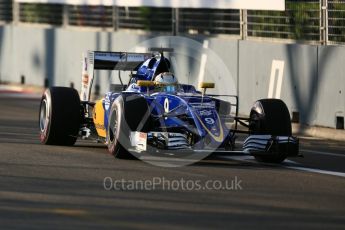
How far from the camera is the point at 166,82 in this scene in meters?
16.2

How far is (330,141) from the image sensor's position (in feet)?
62.9

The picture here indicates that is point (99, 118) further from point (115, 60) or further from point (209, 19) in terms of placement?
point (209, 19)

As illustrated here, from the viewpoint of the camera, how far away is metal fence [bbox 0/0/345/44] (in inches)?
829

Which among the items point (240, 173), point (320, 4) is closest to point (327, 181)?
point (240, 173)

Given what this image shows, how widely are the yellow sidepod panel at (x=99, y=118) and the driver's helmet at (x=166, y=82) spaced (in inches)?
34.3

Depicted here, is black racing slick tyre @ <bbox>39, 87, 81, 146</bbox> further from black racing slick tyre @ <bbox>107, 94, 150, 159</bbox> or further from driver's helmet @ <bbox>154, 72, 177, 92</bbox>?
black racing slick tyre @ <bbox>107, 94, 150, 159</bbox>

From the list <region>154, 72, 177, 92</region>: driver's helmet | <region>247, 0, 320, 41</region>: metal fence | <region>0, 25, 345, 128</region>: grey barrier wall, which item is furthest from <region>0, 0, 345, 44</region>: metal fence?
<region>154, 72, 177, 92</region>: driver's helmet

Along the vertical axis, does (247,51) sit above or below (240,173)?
above

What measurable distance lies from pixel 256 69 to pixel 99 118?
6.16 metres

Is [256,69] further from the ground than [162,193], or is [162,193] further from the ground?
[256,69]

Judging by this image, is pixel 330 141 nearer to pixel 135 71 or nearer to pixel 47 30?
pixel 135 71

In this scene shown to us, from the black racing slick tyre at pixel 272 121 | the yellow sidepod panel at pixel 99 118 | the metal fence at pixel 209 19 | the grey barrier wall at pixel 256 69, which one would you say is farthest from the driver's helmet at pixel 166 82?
the metal fence at pixel 209 19

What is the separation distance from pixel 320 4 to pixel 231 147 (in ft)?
22.3

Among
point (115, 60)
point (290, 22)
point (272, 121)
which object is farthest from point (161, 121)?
point (290, 22)
